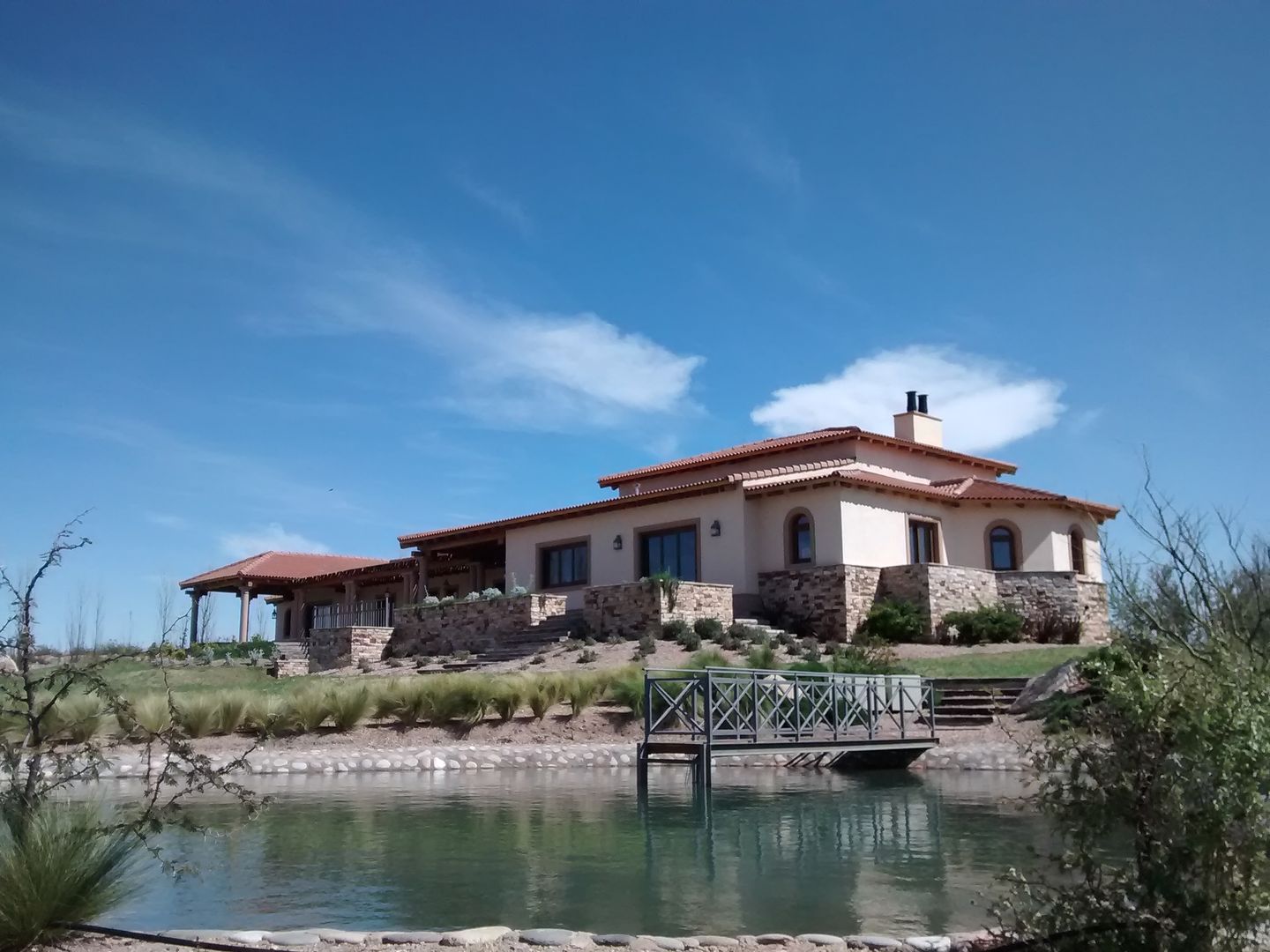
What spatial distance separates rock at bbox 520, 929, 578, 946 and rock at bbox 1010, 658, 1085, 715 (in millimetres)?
12244

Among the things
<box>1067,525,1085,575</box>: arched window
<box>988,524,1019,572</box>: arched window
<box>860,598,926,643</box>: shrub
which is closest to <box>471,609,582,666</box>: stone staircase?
<box>860,598,926,643</box>: shrub

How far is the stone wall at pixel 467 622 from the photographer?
28625 millimetres

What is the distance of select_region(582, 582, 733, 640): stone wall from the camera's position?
83.3ft

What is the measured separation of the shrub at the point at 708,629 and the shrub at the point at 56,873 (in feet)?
61.1

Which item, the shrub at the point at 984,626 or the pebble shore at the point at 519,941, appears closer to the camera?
the pebble shore at the point at 519,941

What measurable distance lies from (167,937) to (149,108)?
1061 cm

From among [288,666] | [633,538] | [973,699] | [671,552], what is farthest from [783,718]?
[288,666]

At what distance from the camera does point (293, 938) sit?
5.70 m

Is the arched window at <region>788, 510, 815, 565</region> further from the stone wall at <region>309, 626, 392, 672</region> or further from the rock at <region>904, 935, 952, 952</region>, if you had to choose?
the rock at <region>904, 935, 952, 952</region>

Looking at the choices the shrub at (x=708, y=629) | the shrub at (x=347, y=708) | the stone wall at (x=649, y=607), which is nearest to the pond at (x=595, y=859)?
the shrub at (x=347, y=708)

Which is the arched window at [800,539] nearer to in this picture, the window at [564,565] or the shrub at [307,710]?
the window at [564,565]

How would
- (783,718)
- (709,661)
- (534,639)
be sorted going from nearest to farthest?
1. (783,718)
2. (709,661)
3. (534,639)

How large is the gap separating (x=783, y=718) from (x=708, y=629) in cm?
920

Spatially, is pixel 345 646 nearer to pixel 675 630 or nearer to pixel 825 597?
pixel 675 630
